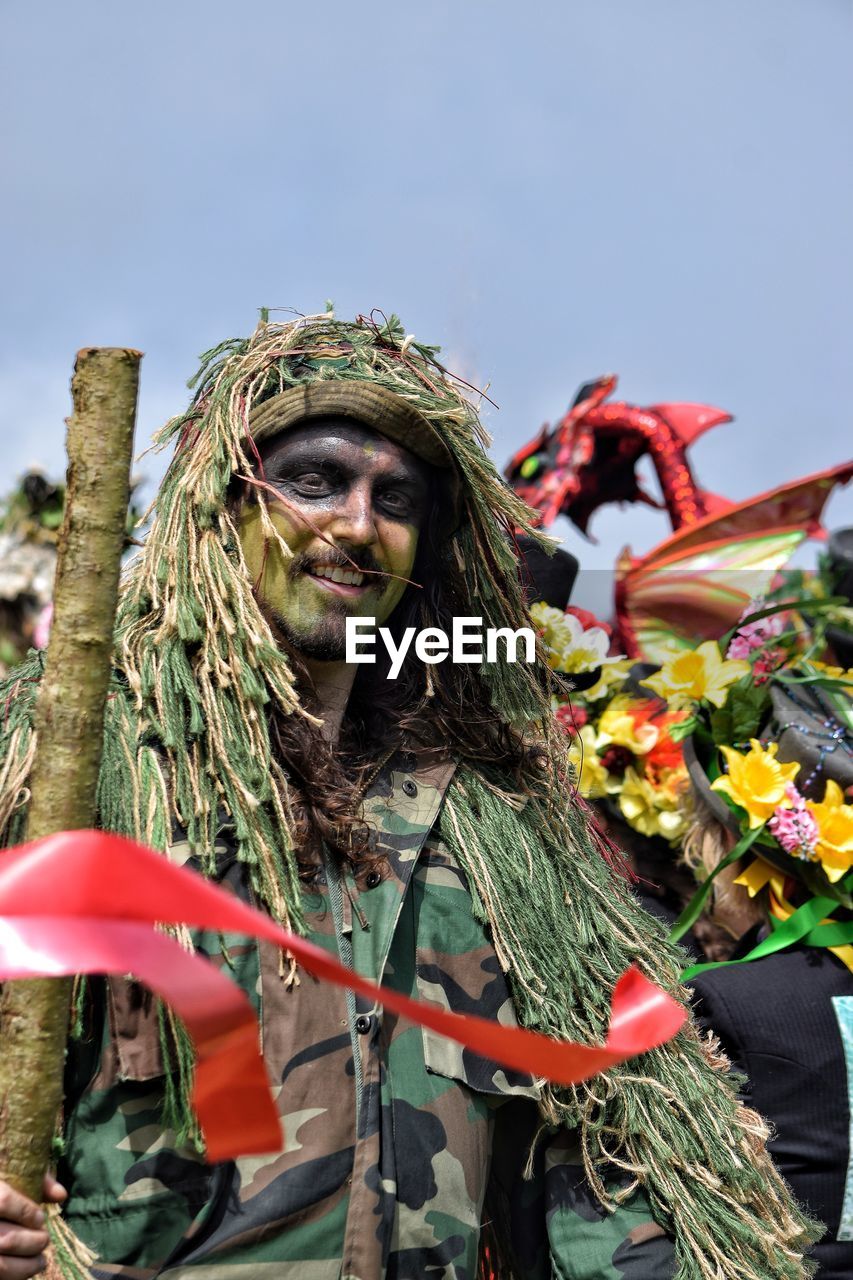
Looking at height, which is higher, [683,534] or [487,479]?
[683,534]

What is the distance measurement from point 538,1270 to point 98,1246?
2.42 ft

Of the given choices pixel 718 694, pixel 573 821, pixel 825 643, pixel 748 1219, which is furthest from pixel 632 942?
pixel 825 643

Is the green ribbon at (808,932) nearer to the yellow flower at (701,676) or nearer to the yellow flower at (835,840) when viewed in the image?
the yellow flower at (835,840)

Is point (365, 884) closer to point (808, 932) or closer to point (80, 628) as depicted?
point (80, 628)

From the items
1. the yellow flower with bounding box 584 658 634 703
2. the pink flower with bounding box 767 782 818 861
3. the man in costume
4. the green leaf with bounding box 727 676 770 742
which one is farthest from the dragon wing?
the man in costume

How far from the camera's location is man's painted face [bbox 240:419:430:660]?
204 centimetres

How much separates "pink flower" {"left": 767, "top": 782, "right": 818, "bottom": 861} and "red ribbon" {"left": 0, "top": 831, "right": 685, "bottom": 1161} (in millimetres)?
1624

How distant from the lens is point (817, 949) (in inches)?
112

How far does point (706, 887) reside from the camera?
298 cm

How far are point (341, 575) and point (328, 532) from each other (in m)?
0.07

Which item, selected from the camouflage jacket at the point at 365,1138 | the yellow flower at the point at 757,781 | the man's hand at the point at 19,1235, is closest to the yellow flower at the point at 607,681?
the yellow flower at the point at 757,781

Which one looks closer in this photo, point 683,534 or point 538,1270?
point 538,1270

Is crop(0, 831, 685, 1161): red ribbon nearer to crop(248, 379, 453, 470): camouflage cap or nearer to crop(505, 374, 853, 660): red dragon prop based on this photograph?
crop(248, 379, 453, 470): camouflage cap

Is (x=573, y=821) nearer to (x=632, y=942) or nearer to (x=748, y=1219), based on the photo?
(x=632, y=942)
